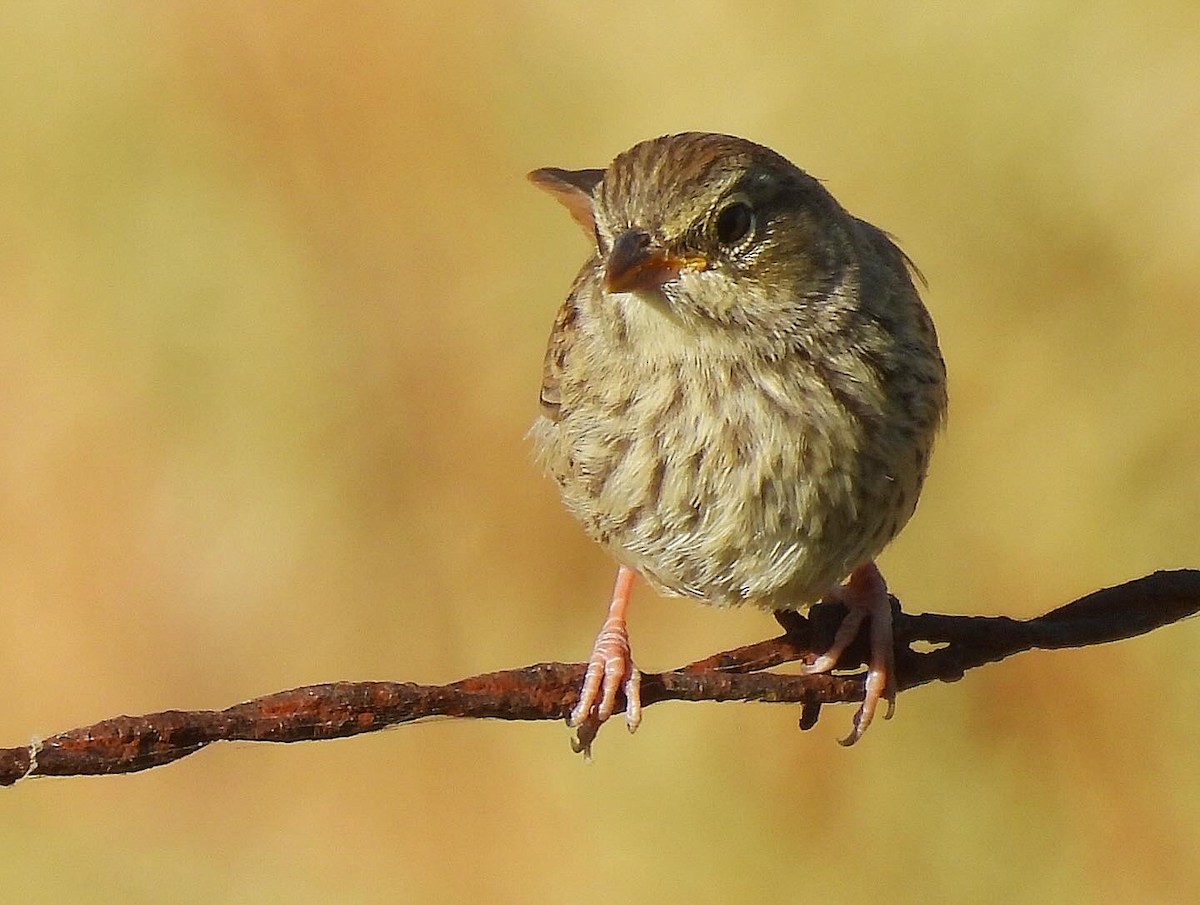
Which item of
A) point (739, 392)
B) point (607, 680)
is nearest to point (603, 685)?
point (607, 680)

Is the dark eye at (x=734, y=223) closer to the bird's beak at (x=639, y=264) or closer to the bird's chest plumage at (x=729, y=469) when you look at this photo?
the bird's beak at (x=639, y=264)

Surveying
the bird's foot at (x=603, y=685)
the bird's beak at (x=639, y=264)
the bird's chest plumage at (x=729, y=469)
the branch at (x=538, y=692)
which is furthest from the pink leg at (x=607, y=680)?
the bird's beak at (x=639, y=264)

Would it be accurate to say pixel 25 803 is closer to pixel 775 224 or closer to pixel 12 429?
pixel 12 429

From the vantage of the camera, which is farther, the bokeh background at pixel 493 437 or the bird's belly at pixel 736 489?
the bokeh background at pixel 493 437

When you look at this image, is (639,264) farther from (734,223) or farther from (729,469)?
(729,469)

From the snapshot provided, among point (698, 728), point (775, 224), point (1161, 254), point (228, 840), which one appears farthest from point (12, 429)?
point (1161, 254)

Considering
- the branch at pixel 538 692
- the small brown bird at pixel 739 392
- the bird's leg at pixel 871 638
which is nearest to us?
the branch at pixel 538 692

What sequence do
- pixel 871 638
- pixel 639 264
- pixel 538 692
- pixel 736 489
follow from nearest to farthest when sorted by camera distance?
pixel 538 692
pixel 639 264
pixel 736 489
pixel 871 638
